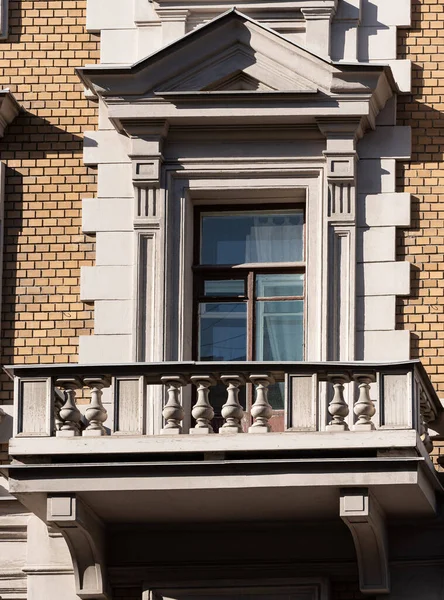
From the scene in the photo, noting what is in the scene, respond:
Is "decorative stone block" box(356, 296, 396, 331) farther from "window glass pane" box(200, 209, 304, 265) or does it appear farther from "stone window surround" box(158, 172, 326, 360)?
"window glass pane" box(200, 209, 304, 265)

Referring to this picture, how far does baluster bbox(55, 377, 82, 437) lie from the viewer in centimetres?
1661

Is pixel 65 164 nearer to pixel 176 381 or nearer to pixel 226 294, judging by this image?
pixel 226 294

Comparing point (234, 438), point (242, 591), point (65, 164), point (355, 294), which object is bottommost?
point (242, 591)

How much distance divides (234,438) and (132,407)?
860mm

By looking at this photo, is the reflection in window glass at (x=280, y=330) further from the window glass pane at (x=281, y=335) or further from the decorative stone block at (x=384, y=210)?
the decorative stone block at (x=384, y=210)

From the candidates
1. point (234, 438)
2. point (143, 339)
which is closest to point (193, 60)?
point (143, 339)

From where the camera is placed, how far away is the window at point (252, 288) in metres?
18.4

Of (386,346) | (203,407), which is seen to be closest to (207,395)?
(203,407)

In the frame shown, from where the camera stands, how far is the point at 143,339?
710 inches

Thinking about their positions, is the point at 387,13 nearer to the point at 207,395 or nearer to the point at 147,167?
the point at 147,167

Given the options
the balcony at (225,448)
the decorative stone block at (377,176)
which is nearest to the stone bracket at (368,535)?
the balcony at (225,448)

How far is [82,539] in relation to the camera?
17047 millimetres

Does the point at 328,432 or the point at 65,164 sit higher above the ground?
the point at 65,164

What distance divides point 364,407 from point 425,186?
106 inches
